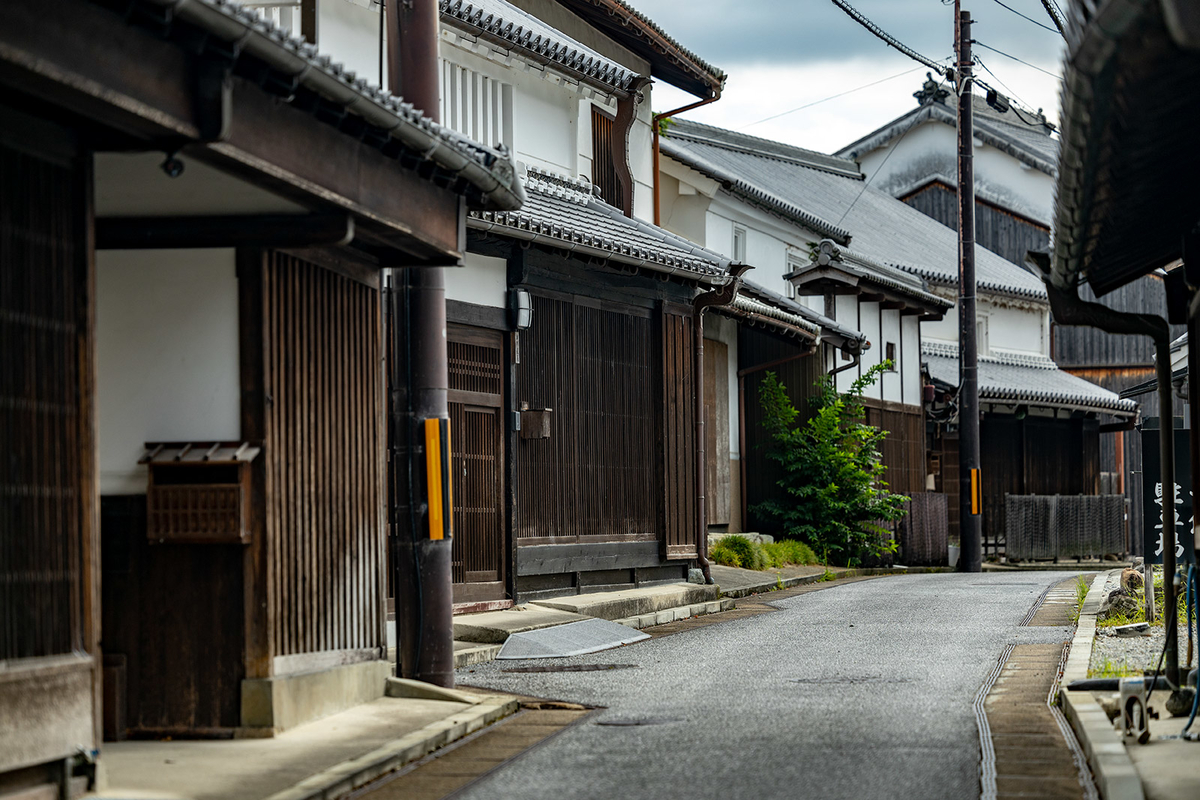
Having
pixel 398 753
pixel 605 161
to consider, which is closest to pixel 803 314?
pixel 605 161

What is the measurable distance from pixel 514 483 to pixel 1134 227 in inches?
355

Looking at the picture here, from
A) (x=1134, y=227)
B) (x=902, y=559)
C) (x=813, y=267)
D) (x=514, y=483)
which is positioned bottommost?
(x=902, y=559)

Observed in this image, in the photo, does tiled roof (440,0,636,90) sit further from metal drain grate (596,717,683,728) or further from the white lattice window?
metal drain grate (596,717,683,728)

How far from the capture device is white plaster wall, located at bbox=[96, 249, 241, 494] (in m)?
8.66

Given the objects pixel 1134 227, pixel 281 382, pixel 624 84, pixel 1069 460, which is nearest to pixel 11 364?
pixel 281 382

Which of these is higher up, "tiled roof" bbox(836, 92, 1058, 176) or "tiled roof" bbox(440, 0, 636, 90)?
"tiled roof" bbox(836, 92, 1058, 176)

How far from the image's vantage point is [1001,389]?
34000mm

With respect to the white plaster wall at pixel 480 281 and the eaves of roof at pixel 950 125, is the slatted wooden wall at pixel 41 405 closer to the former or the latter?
the white plaster wall at pixel 480 281

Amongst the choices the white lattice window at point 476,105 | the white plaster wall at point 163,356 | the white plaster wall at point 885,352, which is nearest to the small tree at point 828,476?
the white plaster wall at point 885,352

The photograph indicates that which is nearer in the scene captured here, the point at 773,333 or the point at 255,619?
the point at 255,619

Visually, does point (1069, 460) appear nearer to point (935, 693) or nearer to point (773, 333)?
point (773, 333)

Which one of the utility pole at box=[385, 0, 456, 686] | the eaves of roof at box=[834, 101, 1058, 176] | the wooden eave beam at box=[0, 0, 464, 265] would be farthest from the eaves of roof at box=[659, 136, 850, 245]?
the wooden eave beam at box=[0, 0, 464, 265]

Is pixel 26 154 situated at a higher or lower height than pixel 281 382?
higher

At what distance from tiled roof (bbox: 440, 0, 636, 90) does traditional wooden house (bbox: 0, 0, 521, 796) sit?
22.7ft
